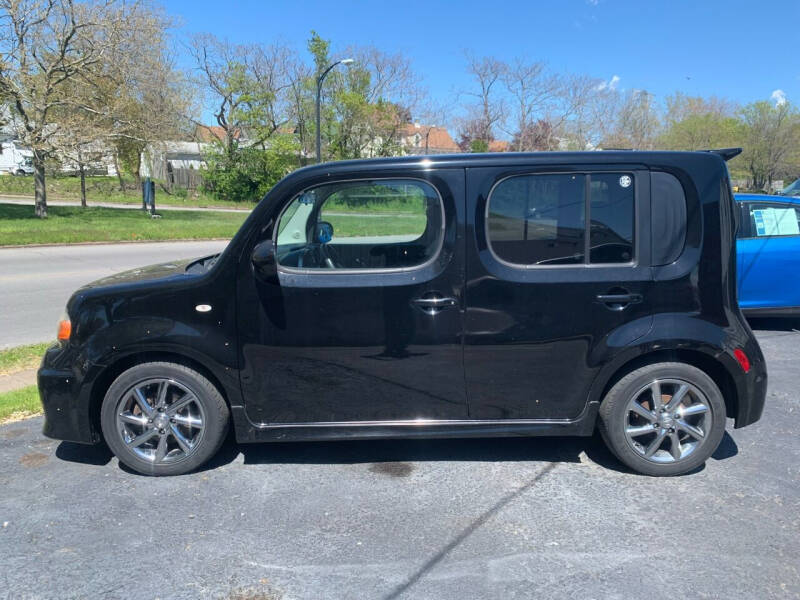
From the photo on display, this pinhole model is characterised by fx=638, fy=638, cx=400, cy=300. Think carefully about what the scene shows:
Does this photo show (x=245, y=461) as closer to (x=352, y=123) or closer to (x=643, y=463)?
(x=643, y=463)

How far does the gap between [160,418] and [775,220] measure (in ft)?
23.0

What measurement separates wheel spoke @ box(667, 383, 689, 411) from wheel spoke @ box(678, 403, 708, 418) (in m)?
0.05

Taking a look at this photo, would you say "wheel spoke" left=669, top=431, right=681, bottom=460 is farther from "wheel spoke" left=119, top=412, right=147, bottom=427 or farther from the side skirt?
"wheel spoke" left=119, top=412, right=147, bottom=427

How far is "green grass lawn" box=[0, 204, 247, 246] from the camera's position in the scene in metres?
17.7

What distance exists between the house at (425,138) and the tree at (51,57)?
1815 cm

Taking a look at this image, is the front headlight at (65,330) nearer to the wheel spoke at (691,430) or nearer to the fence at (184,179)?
the wheel spoke at (691,430)

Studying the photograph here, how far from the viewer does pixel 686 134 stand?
41469mm

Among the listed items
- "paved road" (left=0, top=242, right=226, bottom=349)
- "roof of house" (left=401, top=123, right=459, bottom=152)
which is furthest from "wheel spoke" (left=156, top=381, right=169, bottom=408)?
"roof of house" (left=401, top=123, right=459, bottom=152)

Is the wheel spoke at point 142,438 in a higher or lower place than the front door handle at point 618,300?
lower

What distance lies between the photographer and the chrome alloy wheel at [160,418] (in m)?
3.78

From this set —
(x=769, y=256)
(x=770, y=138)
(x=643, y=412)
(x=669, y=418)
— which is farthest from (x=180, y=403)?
(x=770, y=138)

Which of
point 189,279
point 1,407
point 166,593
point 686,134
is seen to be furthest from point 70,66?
point 686,134

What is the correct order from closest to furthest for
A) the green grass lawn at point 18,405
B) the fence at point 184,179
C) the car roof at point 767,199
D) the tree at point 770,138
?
the green grass lawn at point 18,405, the car roof at point 767,199, the tree at point 770,138, the fence at point 184,179

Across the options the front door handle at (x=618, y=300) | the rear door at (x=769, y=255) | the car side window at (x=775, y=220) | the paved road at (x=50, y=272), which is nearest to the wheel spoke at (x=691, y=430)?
the front door handle at (x=618, y=300)
